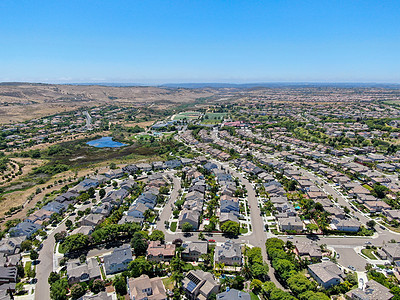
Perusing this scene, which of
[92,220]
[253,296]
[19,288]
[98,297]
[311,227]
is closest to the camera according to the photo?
[98,297]

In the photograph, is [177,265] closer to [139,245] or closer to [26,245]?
[139,245]

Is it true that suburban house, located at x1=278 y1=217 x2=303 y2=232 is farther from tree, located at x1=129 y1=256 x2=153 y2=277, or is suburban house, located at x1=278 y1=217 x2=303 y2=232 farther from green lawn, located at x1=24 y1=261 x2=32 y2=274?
green lawn, located at x1=24 y1=261 x2=32 y2=274

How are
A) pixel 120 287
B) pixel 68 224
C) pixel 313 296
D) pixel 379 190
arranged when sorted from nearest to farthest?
pixel 313 296, pixel 120 287, pixel 68 224, pixel 379 190

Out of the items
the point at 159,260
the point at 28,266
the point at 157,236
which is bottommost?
the point at 28,266

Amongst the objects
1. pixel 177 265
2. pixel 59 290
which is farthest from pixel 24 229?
pixel 177 265

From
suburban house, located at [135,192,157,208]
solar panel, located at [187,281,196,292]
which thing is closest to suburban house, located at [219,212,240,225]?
suburban house, located at [135,192,157,208]
